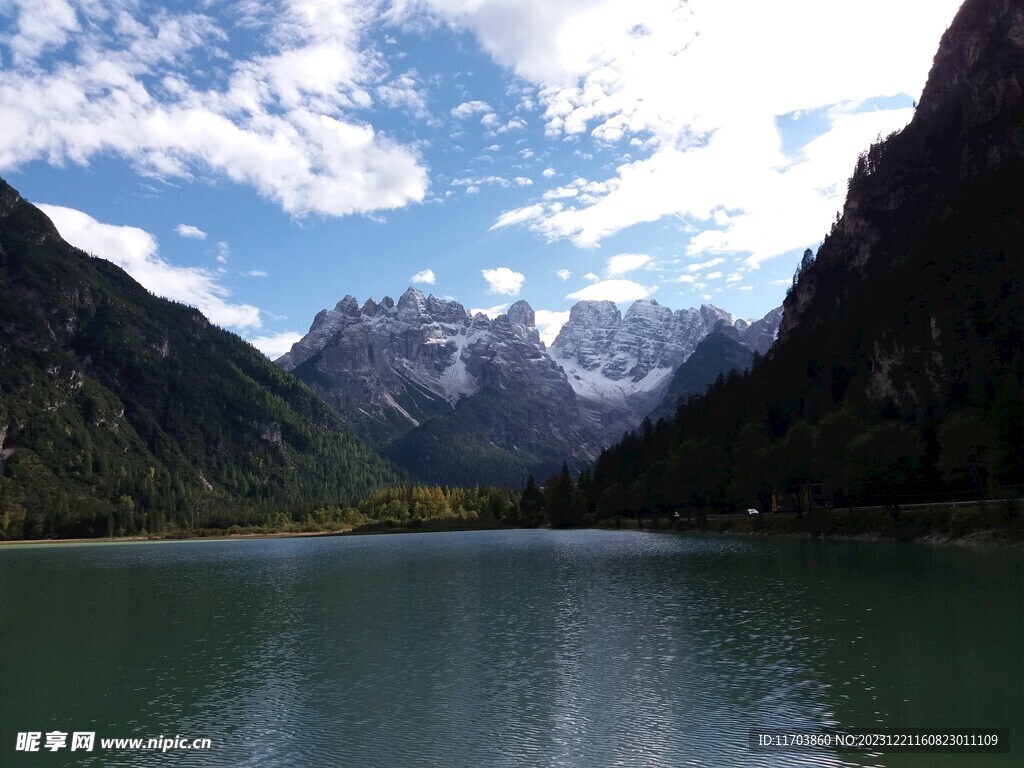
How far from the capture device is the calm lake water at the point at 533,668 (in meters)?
28.9

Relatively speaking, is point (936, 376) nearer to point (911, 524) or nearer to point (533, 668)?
point (911, 524)

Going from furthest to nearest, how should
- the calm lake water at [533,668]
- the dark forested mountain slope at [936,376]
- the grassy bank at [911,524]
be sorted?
the dark forested mountain slope at [936,376]
the grassy bank at [911,524]
the calm lake water at [533,668]

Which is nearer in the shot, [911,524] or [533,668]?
[533,668]

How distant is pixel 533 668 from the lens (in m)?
40.4

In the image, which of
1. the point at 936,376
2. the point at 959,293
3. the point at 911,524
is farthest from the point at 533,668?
the point at 959,293

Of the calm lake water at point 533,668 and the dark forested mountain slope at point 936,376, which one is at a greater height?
the dark forested mountain slope at point 936,376

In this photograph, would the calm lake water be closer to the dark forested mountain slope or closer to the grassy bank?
the grassy bank

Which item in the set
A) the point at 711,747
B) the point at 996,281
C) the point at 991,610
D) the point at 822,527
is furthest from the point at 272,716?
the point at 996,281

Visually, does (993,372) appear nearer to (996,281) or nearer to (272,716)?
(996,281)

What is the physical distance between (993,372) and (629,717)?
128m

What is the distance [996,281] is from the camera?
492ft

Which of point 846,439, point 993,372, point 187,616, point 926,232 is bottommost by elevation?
point 187,616

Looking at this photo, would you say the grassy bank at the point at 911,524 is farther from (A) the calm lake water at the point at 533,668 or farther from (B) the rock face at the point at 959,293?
(B) the rock face at the point at 959,293

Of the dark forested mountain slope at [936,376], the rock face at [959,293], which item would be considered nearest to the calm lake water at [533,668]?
the dark forested mountain slope at [936,376]
